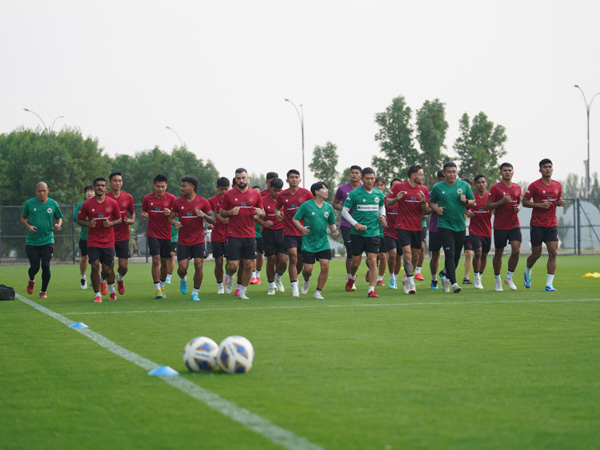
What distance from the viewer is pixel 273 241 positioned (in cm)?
1708

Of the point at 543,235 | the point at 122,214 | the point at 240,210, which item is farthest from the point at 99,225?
the point at 543,235

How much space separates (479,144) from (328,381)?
60071mm

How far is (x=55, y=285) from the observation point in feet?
70.6

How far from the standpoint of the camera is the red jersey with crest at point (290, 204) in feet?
53.4

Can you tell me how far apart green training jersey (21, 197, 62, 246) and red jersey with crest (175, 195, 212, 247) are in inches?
103

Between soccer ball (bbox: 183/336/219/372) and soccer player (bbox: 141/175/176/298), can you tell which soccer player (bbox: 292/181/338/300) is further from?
soccer ball (bbox: 183/336/219/372)

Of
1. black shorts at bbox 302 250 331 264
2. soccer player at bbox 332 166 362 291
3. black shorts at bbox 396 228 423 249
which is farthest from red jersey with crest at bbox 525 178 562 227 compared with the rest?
black shorts at bbox 302 250 331 264

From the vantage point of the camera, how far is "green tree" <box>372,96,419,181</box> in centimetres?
6175

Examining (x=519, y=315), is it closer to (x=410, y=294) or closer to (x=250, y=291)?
(x=410, y=294)

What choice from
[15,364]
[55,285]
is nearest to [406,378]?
[15,364]

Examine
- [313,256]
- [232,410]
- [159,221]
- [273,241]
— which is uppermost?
[159,221]

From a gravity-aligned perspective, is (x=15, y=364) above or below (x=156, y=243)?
below

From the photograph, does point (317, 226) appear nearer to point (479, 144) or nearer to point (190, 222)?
point (190, 222)

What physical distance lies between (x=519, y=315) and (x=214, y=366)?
6.08m
